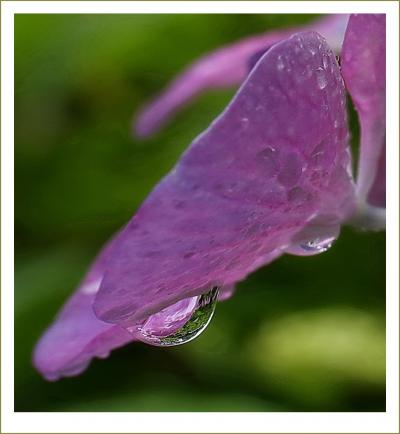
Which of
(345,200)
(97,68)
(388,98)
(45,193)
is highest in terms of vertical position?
(97,68)

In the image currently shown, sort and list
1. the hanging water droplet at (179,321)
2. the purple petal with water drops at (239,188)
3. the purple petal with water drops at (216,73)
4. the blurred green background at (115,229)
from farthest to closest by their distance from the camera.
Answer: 1. the blurred green background at (115,229)
2. the purple petal with water drops at (216,73)
3. the hanging water droplet at (179,321)
4. the purple petal with water drops at (239,188)

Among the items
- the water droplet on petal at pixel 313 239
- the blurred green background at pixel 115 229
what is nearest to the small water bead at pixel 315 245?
the water droplet on petal at pixel 313 239

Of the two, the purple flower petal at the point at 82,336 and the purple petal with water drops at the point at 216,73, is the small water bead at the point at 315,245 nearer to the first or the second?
the purple flower petal at the point at 82,336

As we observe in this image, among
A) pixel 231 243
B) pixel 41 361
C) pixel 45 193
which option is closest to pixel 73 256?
pixel 45 193

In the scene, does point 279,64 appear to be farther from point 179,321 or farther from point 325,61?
point 179,321

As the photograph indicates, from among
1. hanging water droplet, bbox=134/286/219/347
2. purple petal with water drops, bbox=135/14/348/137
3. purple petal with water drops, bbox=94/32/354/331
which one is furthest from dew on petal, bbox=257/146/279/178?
purple petal with water drops, bbox=135/14/348/137

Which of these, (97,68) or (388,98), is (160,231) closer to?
(388,98)
